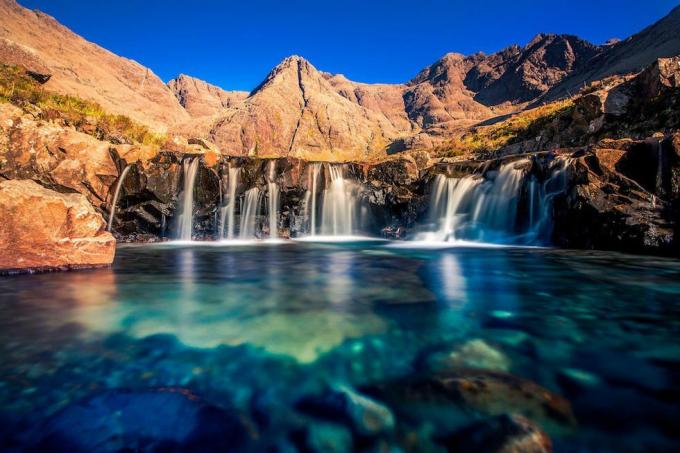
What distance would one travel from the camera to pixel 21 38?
69.4 metres

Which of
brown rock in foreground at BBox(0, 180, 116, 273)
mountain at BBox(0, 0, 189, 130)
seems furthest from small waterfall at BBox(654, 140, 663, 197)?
mountain at BBox(0, 0, 189, 130)

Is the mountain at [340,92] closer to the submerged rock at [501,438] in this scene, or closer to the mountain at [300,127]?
the mountain at [300,127]

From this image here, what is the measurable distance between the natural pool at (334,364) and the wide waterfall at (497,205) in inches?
292

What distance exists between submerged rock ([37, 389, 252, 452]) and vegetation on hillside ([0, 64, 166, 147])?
21.7m

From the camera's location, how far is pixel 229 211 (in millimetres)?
17156

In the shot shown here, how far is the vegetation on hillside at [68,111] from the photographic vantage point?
18.6m

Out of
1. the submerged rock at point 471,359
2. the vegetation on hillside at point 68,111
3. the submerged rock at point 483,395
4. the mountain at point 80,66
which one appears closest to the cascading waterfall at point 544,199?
the submerged rock at point 471,359

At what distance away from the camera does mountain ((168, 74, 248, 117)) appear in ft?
491

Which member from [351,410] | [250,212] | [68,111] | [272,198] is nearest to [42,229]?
[351,410]

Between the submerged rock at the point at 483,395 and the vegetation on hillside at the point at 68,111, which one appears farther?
the vegetation on hillside at the point at 68,111

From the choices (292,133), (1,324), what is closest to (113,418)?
(1,324)

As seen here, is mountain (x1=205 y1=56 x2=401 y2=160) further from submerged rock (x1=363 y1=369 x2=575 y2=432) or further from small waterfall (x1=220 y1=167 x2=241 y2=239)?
submerged rock (x1=363 y1=369 x2=575 y2=432)

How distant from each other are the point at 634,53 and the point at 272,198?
3759 inches

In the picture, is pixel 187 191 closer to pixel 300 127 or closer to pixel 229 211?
pixel 229 211
